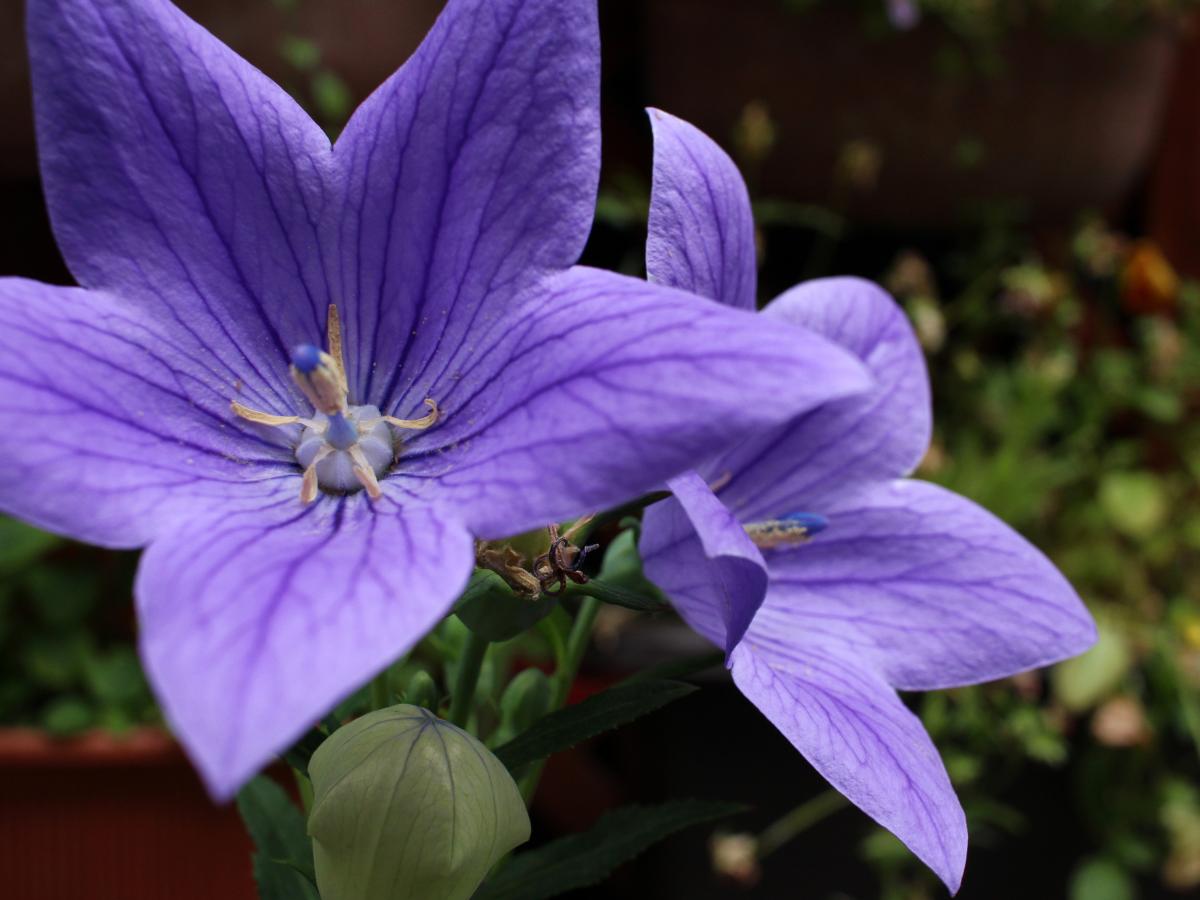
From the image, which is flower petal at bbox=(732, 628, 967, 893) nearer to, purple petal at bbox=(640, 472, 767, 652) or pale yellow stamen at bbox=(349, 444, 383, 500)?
purple petal at bbox=(640, 472, 767, 652)

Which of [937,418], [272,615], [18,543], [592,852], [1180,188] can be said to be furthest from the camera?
[1180,188]

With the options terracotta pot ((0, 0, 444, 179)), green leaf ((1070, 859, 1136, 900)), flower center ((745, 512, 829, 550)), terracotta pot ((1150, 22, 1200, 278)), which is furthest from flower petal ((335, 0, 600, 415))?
terracotta pot ((1150, 22, 1200, 278))

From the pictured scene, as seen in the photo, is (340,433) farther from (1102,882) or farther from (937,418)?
(937,418)

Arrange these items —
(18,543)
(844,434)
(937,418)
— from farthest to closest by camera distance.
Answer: (937,418) → (18,543) → (844,434)

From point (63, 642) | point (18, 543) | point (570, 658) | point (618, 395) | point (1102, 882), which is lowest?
point (1102, 882)

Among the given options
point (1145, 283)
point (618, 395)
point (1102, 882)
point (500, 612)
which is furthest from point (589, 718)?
point (1145, 283)

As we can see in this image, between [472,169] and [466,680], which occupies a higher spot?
[472,169]

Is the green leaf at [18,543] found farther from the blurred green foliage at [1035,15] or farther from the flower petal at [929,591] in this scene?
the blurred green foliage at [1035,15]
